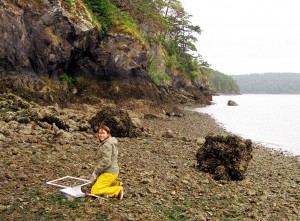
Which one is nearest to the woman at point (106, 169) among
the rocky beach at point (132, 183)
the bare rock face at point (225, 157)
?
the rocky beach at point (132, 183)

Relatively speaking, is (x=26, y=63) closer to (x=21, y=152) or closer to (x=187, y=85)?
(x=21, y=152)

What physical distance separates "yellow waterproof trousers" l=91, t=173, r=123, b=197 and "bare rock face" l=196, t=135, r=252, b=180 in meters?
4.83

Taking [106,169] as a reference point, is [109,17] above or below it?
above

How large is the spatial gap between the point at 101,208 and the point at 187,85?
63811 mm

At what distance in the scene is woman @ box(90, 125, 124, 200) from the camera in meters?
7.78

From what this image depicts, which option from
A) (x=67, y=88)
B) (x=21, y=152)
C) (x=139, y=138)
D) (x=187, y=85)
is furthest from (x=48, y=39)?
(x=187, y=85)

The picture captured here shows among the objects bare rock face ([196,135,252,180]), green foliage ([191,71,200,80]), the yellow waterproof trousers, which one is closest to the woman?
the yellow waterproof trousers

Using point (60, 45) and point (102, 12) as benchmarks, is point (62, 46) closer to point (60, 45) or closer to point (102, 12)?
point (60, 45)

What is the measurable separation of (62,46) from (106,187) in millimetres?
21731

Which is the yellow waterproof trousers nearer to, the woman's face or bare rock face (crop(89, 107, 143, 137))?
the woman's face

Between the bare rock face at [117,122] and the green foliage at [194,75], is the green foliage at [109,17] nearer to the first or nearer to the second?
the bare rock face at [117,122]

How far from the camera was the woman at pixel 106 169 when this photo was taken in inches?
306

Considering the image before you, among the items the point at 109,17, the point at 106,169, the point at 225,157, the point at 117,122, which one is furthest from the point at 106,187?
the point at 109,17

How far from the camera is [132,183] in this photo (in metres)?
9.38
